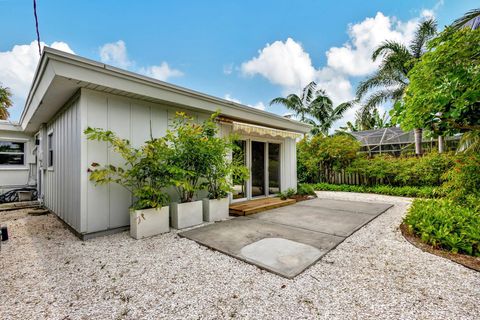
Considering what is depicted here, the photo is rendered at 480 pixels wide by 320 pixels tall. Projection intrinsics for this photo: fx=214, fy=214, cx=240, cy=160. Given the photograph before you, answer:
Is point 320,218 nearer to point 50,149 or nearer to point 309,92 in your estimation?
point 50,149

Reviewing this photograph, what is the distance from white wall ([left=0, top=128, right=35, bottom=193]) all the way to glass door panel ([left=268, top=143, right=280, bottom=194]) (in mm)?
11755

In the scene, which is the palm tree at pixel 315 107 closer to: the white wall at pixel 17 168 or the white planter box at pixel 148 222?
the white planter box at pixel 148 222

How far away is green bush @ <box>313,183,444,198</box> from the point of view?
9.81 meters

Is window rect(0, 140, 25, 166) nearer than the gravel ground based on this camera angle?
No

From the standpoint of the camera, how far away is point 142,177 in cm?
491

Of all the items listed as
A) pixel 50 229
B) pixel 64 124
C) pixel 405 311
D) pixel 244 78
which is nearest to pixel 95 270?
pixel 50 229

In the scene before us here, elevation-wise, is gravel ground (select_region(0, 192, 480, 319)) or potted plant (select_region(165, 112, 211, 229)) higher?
potted plant (select_region(165, 112, 211, 229))

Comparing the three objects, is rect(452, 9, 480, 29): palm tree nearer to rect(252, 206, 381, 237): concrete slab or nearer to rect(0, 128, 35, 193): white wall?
rect(252, 206, 381, 237): concrete slab

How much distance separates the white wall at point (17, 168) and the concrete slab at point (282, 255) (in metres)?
12.7

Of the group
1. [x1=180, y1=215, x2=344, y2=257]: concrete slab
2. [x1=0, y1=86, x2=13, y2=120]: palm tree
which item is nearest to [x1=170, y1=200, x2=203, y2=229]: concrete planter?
[x1=180, y1=215, x2=344, y2=257]: concrete slab

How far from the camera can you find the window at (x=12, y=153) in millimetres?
10328

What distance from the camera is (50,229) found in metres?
5.46

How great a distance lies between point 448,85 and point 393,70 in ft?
41.6

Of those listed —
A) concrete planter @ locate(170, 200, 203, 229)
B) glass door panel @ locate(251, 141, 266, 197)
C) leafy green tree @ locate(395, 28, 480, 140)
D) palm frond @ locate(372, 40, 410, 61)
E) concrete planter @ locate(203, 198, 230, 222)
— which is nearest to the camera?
leafy green tree @ locate(395, 28, 480, 140)
